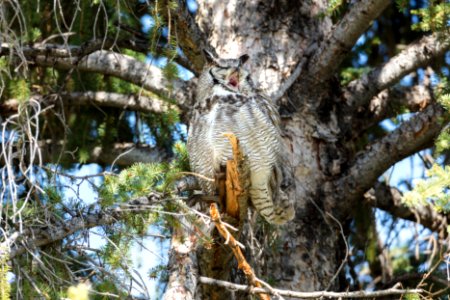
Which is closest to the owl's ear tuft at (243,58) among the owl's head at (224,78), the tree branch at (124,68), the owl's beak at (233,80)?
the owl's head at (224,78)

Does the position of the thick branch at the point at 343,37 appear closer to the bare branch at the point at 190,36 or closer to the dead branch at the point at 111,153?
the bare branch at the point at 190,36

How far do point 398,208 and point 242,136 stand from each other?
1.31 metres

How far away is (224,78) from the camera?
12.5ft

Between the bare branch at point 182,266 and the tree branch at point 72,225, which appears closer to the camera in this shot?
the tree branch at point 72,225

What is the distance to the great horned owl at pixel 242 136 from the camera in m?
3.63

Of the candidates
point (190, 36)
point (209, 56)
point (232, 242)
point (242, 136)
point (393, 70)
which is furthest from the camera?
point (393, 70)

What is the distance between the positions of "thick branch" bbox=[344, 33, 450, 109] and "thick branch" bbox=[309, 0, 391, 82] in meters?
0.21

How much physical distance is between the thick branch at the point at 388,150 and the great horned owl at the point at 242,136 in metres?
0.44

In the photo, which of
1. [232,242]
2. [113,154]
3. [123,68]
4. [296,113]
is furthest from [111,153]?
[232,242]

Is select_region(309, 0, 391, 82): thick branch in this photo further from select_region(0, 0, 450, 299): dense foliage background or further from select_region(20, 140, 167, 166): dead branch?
select_region(20, 140, 167, 166): dead branch

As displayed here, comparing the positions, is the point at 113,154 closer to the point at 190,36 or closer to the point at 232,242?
the point at 190,36

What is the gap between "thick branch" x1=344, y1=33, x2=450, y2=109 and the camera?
409 centimetres

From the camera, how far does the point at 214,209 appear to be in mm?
2887

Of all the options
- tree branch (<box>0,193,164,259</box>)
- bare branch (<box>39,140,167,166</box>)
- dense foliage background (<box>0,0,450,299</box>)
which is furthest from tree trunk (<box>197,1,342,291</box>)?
tree branch (<box>0,193,164,259</box>)
